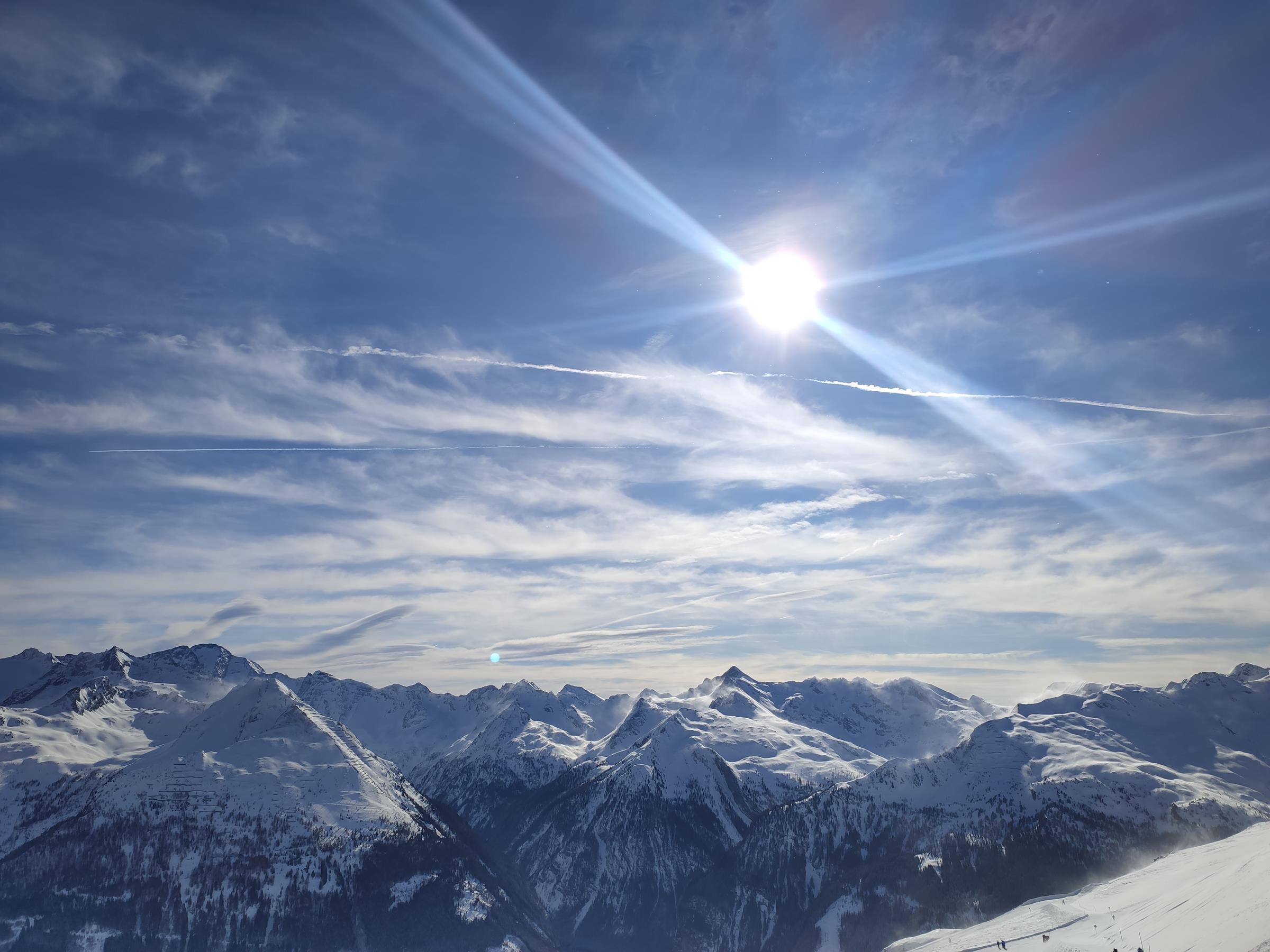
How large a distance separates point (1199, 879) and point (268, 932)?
213010 millimetres

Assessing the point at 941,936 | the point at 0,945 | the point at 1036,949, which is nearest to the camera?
the point at 1036,949

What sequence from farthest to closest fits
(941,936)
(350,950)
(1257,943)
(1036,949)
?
1. (350,950)
2. (941,936)
3. (1036,949)
4. (1257,943)

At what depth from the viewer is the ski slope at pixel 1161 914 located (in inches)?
3332

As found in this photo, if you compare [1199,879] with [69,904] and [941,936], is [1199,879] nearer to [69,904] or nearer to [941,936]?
[941,936]

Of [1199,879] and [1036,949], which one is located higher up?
[1199,879]

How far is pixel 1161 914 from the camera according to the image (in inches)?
4419

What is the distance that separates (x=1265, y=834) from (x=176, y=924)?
255 metres

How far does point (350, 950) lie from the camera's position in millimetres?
199625

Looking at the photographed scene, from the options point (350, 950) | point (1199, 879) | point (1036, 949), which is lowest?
point (350, 950)

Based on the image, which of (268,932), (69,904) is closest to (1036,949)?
(268,932)

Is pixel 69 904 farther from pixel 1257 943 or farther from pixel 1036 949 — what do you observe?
pixel 1257 943

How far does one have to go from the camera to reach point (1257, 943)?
230ft

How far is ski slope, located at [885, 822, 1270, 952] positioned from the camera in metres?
84.6

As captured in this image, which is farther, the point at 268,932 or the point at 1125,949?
the point at 268,932
